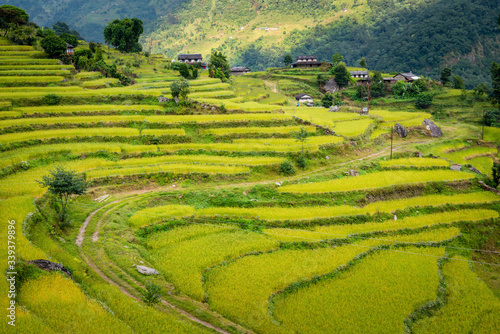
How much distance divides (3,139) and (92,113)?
8949 mm

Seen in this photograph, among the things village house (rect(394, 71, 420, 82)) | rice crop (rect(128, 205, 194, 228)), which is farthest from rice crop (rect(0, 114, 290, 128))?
village house (rect(394, 71, 420, 82))

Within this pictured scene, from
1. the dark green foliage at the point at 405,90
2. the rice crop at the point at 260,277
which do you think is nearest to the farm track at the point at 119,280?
the rice crop at the point at 260,277

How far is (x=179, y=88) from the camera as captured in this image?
37875 mm

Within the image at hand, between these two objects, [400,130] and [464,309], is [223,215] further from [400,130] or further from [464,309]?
[400,130]

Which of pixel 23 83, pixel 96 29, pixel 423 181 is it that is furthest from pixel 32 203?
pixel 96 29

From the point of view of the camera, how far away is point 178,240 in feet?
60.3

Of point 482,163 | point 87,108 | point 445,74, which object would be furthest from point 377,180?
point 445,74

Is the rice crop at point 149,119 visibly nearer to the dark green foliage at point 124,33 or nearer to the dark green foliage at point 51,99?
the dark green foliage at point 51,99

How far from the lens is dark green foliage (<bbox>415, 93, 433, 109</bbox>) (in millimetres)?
61572

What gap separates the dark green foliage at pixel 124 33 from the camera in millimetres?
63869

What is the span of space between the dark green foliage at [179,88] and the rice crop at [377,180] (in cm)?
2017

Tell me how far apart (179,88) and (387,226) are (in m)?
28.0

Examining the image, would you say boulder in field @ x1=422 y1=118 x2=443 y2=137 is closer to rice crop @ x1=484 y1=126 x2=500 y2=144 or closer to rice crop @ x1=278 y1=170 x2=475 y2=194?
rice crop @ x1=484 y1=126 x2=500 y2=144

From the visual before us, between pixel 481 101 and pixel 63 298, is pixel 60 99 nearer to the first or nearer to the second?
pixel 63 298
